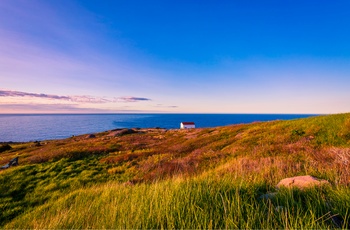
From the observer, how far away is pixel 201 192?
11.3ft

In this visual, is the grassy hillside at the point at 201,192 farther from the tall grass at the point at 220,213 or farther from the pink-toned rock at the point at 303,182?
the pink-toned rock at the point at 303,182

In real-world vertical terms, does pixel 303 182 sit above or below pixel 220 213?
above

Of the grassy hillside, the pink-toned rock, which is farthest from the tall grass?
the pink-toned rock

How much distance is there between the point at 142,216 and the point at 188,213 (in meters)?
0.80

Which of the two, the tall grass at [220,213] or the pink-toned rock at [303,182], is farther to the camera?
the pink-toned rock at [303,182]

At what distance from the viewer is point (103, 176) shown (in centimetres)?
1488

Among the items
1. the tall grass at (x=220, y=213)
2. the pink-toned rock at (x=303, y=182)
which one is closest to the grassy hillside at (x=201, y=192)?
the tall grass at (x=220, y=213)

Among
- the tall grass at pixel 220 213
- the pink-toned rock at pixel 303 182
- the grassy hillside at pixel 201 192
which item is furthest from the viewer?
the pink-toned rock at pixel 303 182

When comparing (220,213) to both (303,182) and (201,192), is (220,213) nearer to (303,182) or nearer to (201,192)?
(201,192)

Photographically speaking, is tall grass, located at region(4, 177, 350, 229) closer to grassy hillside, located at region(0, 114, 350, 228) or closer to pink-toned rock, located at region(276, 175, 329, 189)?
grassy hillside, located at region(0, 114, 350, 228)

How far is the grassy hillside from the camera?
2.65 meters

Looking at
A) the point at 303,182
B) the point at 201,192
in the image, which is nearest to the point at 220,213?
the point at 201,192

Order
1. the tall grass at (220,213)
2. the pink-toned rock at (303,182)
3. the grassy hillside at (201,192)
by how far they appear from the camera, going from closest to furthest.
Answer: the tall grass at (220,213) < the grassy hillside at (201,192) < the pink-toned rock at (303,182)

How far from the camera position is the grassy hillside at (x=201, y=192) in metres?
2.65
